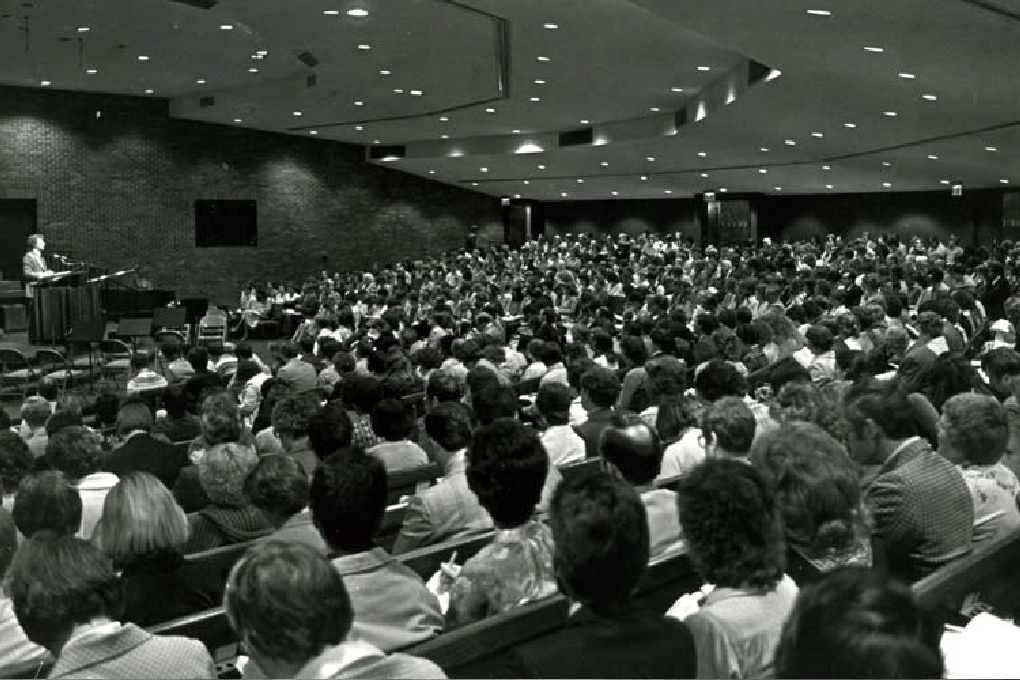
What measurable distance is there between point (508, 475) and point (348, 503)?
1.96 ft

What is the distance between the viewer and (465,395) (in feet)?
28.9

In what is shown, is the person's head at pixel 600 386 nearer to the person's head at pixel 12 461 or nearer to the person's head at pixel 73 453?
the person's head at pixel 73 453

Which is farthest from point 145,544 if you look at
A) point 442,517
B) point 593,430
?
point 593,430

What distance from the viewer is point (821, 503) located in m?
3.19

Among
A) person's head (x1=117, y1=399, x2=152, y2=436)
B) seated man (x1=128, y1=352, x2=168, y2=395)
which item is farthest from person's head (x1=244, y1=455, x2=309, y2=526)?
seated man (x1=128, y1=352, x2=168, y2=395)

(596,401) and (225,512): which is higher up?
(596,401)

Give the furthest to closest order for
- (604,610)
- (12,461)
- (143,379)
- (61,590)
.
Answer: (143,379)
(12,461)
(61,590)
(604,610)

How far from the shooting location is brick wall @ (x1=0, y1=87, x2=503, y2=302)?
24.5 meters

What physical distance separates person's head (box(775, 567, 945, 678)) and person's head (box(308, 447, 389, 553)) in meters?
1.66

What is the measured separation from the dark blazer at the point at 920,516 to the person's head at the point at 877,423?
33cm

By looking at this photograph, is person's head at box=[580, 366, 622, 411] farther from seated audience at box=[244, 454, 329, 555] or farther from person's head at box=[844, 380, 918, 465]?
seated audience at box=[244, 454, 329, 555]

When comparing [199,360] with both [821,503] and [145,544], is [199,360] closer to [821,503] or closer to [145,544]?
[145,544]

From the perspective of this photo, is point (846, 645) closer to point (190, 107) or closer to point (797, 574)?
point (797, 574)

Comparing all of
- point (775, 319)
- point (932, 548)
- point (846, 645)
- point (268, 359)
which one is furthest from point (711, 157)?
point (846, 645)
